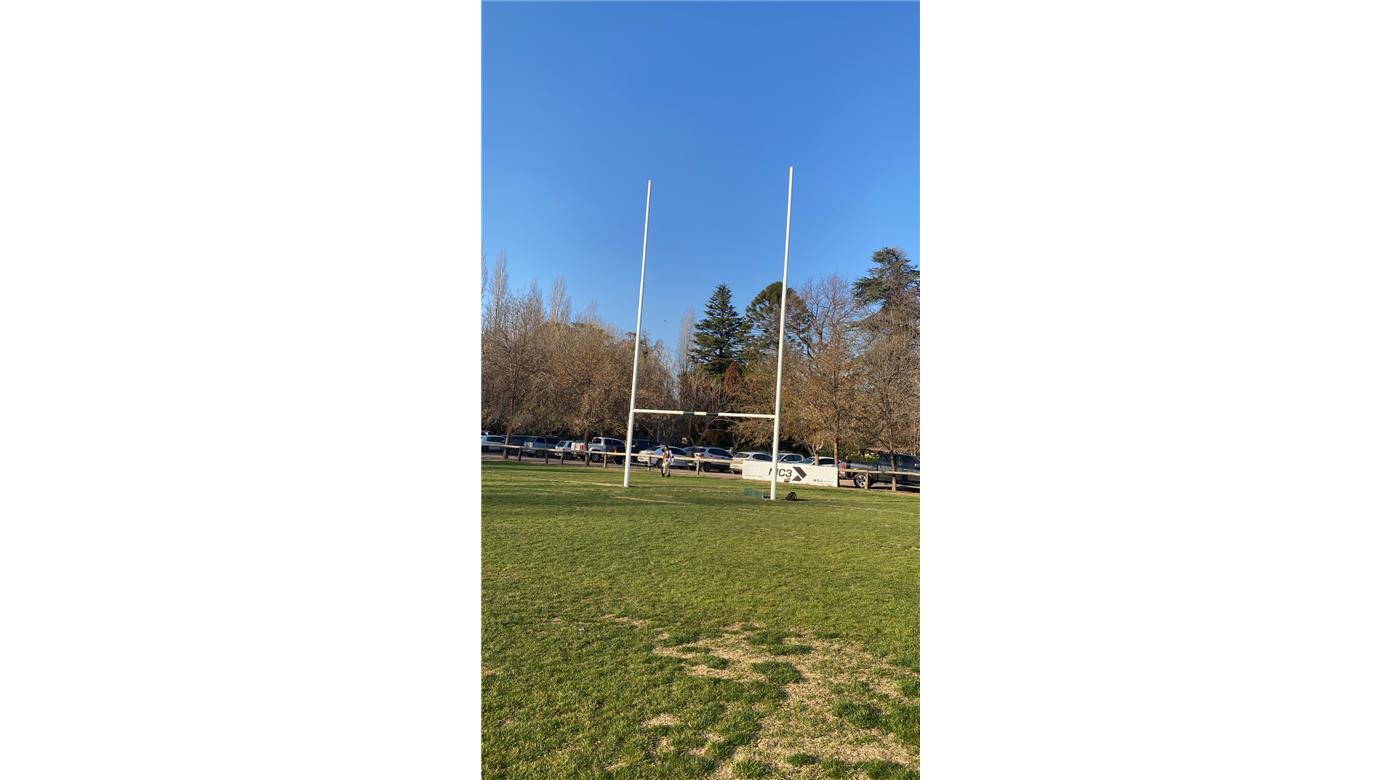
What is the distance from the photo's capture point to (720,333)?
35.7ft

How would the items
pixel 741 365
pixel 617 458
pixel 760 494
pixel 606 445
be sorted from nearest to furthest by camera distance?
pixel 760 494 < pixel 741 365 < pixel 617 458 < pixel 606 445

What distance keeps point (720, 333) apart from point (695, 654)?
8.78 metres

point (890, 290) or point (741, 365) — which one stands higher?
point (890, 290)

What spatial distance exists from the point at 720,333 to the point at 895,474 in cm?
351

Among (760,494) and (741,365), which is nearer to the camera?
(760,494)

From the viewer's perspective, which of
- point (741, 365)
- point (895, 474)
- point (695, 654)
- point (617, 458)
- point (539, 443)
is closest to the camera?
point (695, 654)

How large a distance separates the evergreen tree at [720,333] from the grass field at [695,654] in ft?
19.7

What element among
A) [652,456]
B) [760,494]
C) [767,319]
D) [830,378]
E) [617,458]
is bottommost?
[760,494]

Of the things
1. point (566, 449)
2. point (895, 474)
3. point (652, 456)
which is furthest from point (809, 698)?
point (566, 449)

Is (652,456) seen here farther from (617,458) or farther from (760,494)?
(760,494)

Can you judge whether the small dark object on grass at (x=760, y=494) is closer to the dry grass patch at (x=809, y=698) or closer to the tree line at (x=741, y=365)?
the tree line at (x=741, y=365)
